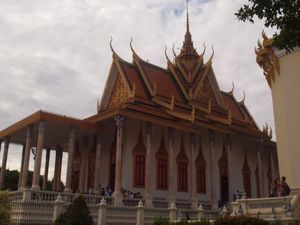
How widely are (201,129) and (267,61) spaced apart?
300 inches

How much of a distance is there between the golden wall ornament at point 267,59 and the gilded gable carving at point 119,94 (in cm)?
737

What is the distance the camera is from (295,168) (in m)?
14.2

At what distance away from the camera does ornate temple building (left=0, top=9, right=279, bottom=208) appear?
18.8 m

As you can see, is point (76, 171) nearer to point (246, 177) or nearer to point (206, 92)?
point (206, 92)

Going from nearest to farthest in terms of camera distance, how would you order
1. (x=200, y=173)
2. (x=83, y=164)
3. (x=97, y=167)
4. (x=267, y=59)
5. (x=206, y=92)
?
(x=267, y=59)
(x=97, y=167)
(x=200, y=173)
(x=83, y=164)
(x=206, y=92)

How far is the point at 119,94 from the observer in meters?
22.0

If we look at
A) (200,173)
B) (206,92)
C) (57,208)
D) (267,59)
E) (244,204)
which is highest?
Result: (206,92)

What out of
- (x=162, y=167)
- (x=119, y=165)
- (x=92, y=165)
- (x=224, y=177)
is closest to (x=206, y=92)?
(x=224, y=177)

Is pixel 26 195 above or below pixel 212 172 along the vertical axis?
below

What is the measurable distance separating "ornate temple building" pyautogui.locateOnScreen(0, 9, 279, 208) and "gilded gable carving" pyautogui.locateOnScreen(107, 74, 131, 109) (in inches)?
1.3

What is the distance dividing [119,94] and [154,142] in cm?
346

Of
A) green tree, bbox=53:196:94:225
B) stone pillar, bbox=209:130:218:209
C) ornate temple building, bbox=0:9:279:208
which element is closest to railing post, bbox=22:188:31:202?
ornate temple building, bbox=0:9:279:208

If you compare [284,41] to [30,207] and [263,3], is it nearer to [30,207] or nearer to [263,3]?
[263,3]

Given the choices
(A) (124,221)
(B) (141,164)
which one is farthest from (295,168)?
(B) (141,164)
